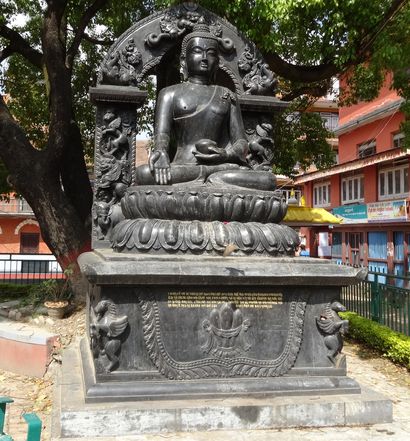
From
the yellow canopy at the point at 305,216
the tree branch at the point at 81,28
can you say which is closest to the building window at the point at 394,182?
the yellow canopy at the point at 305,216

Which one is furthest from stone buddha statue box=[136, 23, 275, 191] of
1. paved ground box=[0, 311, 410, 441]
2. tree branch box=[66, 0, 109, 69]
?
tree branch box=[66, 0, 109, 69]

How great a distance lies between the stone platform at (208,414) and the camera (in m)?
3.67

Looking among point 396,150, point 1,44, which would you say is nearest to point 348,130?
point 396,150

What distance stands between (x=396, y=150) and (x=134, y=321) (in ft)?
47.5

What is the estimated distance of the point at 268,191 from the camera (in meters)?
5.11

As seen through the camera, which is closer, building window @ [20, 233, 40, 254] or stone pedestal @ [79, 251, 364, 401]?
stone pedestal @ [79, 251, 364, 401]

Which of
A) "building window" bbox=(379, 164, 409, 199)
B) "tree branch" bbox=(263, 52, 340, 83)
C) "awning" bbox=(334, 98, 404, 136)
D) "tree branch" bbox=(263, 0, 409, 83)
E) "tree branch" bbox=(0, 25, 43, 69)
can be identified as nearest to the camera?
"tree branch" bbox=(263, 0, 409, 83)

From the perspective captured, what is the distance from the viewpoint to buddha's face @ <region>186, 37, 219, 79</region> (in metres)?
5.83

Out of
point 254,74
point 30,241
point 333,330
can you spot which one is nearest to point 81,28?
point 254,74

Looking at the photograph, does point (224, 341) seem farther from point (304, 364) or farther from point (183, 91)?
point (183, 91)

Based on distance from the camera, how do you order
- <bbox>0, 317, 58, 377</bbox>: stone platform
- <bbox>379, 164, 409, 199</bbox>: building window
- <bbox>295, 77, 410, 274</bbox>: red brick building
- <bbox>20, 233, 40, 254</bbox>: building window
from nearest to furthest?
1. <bbox>0, 317, 58, 377</bbox>: stone platform
2. <bbox>295, 77, 410, 274</bbox>: red brick building
3. <bbox>379, 164, 409, 199</bbox>: building window
4. <bbox>20, 233, 40, 254</bbox>: building window

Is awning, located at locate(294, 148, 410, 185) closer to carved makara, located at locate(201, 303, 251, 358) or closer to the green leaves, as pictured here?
the green leaves

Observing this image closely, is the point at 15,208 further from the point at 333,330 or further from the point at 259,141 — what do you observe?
the point at 333,330

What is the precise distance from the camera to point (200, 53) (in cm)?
584
